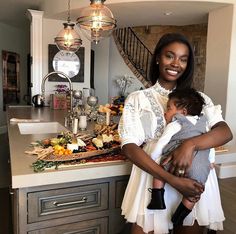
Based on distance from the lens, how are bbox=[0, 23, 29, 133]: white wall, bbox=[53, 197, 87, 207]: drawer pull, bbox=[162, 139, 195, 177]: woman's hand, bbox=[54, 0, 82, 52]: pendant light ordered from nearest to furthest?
bbox=[162, 139, 195, 177]: woman's hand < bbox=[53, 197, 87, 207]: drawer pull < bbox=[54, 0, 82, 52]: pendant light < bbox=[0, 23, 29, 133]: white wall

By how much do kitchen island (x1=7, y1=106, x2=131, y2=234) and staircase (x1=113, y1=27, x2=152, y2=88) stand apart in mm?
6047

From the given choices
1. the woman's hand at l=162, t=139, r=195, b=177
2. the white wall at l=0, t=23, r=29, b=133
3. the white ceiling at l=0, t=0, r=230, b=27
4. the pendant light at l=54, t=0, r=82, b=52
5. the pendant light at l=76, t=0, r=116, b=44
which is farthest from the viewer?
the white wall at l=0, t=23, r=29, b=133

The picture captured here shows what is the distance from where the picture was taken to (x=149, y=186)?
3.70 ft

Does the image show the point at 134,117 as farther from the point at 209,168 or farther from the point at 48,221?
the point at 48,221

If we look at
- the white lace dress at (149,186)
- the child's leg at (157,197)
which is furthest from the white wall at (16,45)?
the child's leg at (157,197)

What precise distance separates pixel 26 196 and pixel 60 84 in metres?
4.19

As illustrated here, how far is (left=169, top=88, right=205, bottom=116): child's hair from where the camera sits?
113 centimetres

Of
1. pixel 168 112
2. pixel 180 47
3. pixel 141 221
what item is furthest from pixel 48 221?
pixel 180 47

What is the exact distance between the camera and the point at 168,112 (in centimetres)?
116

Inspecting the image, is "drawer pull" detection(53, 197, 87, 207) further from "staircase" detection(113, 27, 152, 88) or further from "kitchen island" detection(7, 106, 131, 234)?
"staircase" detection(113, 27, 152, 88)

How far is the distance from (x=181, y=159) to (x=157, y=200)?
191 millimetres

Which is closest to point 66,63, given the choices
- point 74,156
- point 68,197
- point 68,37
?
point 68,37

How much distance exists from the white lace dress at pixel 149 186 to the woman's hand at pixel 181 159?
0.11 metres

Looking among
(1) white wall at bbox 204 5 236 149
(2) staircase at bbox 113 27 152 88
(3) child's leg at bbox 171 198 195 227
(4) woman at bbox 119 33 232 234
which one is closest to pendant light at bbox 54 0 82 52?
(1) white wall at bbox 204 5 236 149
